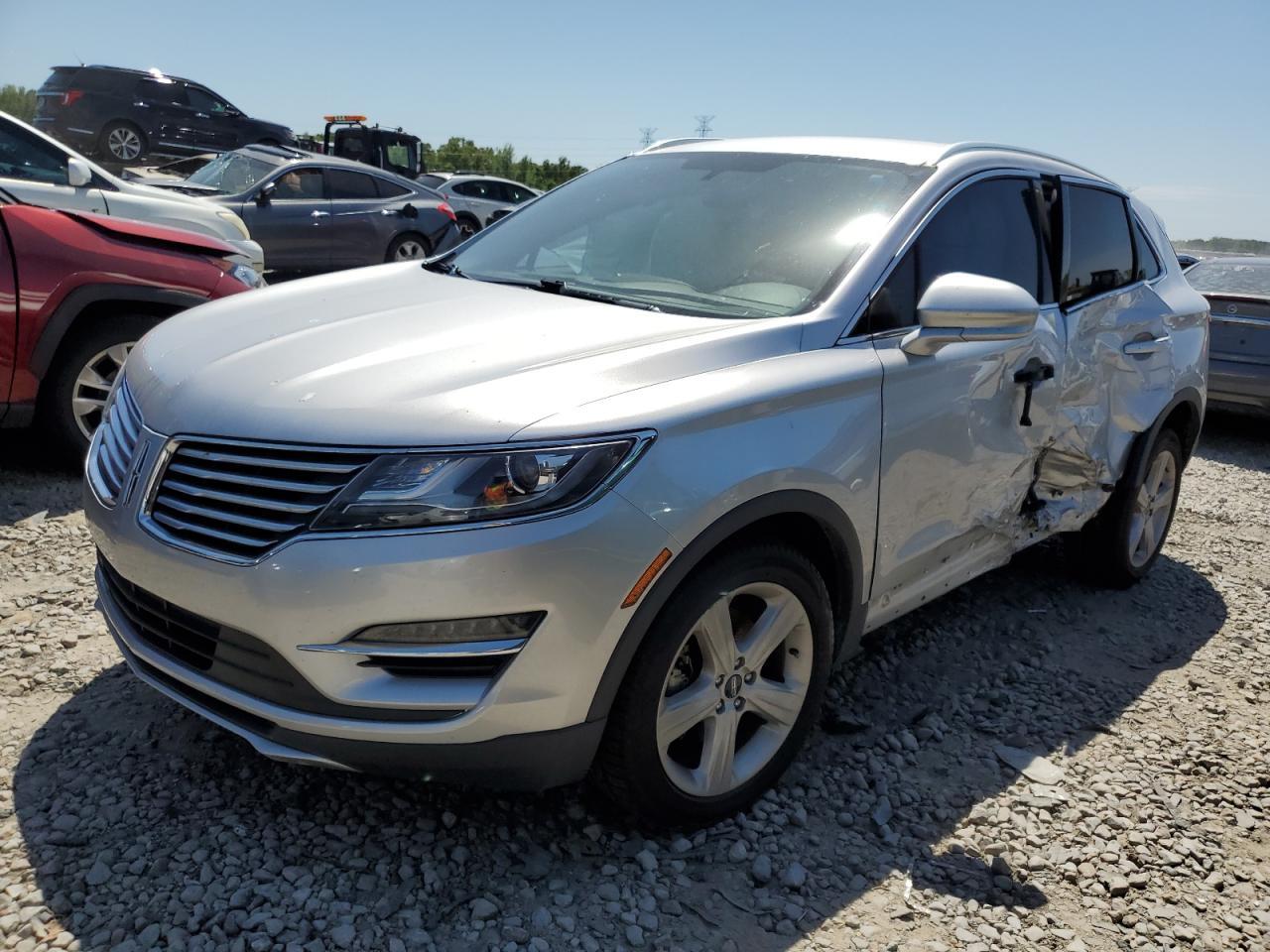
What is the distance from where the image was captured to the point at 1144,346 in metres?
4.21

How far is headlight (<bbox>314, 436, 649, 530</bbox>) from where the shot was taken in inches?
81.4

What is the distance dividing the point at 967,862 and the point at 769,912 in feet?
2.04

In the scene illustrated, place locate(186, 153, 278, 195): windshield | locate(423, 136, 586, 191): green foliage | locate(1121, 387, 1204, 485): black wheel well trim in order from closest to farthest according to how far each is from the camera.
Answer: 1. locate(1121, 387, 1204, 485): black wheel well trim
2. locate(186, 153, 278, 195): windshield
3. locate(423, 136, 586, 191): green foliage

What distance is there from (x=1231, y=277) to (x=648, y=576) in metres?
8.11

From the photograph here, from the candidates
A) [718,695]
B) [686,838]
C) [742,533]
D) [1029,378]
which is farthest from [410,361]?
[1029,378]

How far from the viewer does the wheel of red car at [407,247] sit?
12.9 meters

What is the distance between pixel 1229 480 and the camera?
23.2 feet

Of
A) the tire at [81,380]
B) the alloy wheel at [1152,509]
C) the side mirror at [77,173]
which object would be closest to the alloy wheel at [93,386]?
the tire at [81,380]

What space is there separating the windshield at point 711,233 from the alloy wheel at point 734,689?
838mm

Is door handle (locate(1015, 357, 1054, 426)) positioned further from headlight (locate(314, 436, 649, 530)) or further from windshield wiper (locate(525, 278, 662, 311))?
headlight (locate(314, 436, 649, 530))

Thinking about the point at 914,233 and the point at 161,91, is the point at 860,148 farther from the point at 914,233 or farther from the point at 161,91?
the point at 161,91

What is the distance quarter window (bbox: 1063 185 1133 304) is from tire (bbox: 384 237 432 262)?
985 centimetres

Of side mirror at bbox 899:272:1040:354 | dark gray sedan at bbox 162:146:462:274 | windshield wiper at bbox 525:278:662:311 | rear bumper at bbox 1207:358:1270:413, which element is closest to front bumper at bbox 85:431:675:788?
windshield wiper at bbox 525:278:662:311

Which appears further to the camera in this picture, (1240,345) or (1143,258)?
(1240,345)
